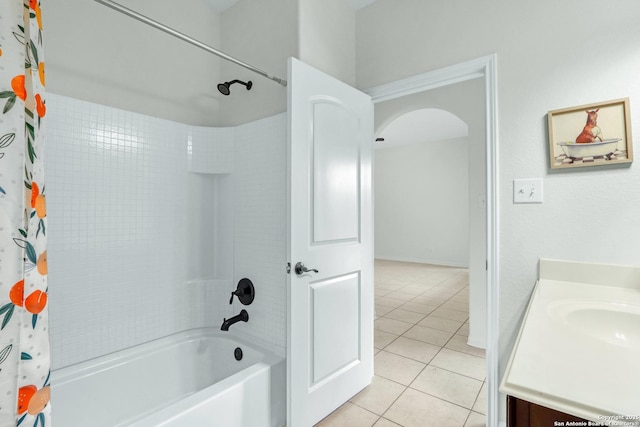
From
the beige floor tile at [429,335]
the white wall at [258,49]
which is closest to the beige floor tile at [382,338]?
the beige floor tile at [429,335]

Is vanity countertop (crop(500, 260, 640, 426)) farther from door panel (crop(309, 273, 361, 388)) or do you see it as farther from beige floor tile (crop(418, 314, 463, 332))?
beige floor tile (crop(418, 314, 463, 332))

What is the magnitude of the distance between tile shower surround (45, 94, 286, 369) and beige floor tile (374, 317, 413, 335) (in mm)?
1660

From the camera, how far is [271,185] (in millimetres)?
1921

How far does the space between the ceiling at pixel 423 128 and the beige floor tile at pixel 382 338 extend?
9.64 feet

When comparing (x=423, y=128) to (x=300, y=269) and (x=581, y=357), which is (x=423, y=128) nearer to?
(x=300, y=269)

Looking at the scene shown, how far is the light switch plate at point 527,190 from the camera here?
60.2 inches

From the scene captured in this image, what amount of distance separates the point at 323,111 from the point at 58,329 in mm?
1781

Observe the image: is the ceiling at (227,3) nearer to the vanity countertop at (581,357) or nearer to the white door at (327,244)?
the white door at (327,244)

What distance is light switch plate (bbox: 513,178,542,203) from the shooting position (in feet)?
5.02

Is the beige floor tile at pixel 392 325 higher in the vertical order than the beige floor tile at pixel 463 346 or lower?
higher

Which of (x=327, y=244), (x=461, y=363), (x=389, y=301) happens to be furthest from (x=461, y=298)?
(x=327, y=244)

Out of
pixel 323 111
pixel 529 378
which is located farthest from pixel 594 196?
pixel 323 111

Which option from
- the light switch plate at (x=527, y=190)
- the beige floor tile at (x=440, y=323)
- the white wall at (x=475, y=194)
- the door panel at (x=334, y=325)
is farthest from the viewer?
the beige floor tile at (x=440, y=323)

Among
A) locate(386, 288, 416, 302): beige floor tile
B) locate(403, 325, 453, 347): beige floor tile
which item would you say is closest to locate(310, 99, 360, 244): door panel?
locate(403, 325, 453, 347): beige floor tile
